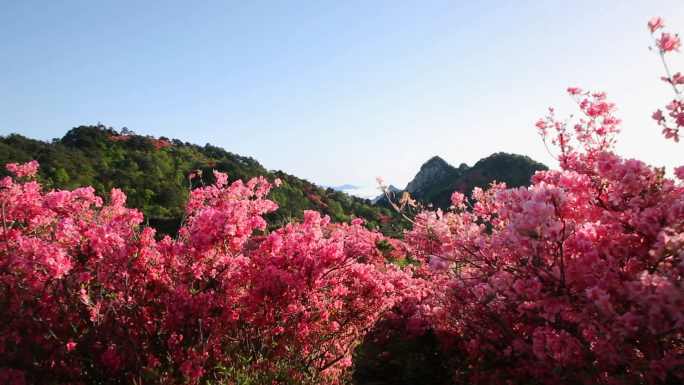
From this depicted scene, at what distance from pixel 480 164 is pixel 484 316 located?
4126cm

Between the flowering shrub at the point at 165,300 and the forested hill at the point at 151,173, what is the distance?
14.2 metres

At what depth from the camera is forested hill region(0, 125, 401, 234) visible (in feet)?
75.4

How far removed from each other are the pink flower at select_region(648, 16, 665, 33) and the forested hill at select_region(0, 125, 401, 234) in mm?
17941

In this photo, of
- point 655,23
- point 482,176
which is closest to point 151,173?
point 655,23

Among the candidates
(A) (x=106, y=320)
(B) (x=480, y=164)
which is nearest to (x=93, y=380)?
(A) (x=106, y=320)

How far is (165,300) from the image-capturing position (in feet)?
12.4

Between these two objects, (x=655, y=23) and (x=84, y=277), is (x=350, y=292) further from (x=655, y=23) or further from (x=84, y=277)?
(x=655, y=23)

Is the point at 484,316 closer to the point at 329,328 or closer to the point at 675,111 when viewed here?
the point at 329,328

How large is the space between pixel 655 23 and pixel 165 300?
4.71 m

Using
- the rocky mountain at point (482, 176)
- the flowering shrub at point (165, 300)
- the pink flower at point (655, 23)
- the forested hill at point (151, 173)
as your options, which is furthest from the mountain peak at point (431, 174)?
the pink flower at point (655, 23)

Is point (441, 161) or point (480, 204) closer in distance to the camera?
point (480, 204)

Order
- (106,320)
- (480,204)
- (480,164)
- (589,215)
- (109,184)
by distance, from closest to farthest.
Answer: (589,215) < (106,320) < (480,204) < (109,184) < (480,164)

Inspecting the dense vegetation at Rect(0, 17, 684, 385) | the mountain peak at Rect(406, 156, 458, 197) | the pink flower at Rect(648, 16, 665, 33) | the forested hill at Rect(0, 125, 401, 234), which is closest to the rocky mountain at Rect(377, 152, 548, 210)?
the mountain peak at Rect(406, 156, 458, 197)

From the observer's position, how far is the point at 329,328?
4.53m
